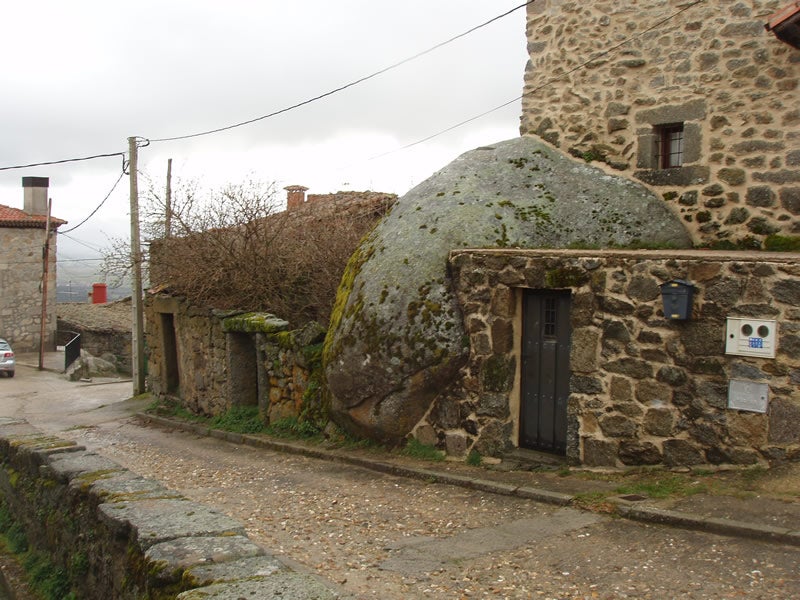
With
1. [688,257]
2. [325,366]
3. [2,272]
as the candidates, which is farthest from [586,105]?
[2,272]

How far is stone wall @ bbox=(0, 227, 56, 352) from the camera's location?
31.6m

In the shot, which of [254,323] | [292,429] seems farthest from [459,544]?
[254,323]

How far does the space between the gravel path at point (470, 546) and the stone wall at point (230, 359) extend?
2.29 meters

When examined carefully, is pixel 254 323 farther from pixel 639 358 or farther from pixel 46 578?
pixel 639 358

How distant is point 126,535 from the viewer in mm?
4469

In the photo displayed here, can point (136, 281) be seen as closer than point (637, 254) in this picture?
No

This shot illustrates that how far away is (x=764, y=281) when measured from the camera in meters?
6.29

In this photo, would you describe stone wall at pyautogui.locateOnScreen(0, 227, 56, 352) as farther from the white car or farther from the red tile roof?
the white car

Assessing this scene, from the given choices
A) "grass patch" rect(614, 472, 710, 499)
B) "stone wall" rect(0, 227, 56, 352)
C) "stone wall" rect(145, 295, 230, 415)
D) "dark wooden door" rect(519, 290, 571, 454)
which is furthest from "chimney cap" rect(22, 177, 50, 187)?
"grass patch" rect(614, 472, 710, 499)

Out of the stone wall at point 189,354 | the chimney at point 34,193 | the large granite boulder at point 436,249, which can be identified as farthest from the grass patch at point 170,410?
the chimney at point 34,193

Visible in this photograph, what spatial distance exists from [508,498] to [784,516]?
2249 mm

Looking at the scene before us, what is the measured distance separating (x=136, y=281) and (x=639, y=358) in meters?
13.0

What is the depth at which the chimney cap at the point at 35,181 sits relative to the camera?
33.2 m

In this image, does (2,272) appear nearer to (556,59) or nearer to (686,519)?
(556,59)
